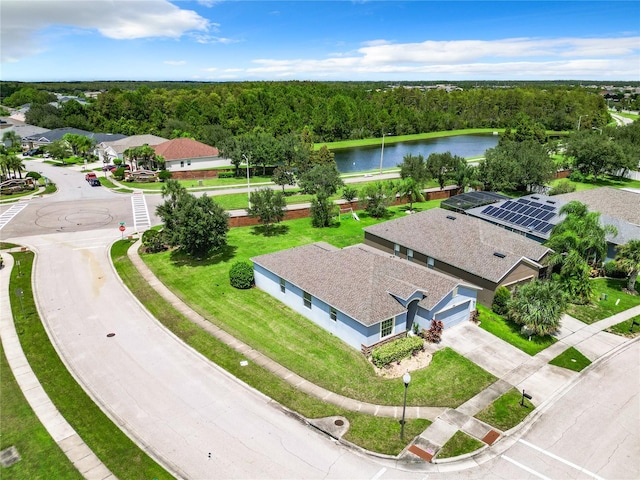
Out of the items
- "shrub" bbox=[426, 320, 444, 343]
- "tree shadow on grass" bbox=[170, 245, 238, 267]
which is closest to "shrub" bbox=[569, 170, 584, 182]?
"shrub" bbox=[426, 320, 444, 343]

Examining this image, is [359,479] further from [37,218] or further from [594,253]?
[37,218]

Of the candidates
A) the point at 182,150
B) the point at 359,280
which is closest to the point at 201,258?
the point at 359,280

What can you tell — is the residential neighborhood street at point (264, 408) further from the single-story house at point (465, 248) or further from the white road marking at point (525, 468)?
the single-story house at point (465, 248)

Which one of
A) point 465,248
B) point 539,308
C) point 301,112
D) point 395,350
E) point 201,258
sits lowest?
point 201,258

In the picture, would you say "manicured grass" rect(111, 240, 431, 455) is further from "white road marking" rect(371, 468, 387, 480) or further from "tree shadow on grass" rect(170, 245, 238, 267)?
"tree shadow on grass" rect(170, 245, 238, 267)

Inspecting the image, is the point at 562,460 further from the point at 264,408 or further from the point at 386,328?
the point at 264,408

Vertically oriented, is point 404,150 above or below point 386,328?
below
